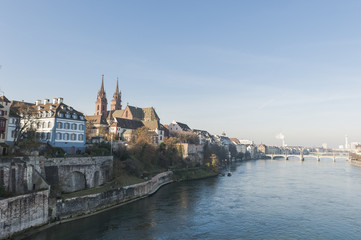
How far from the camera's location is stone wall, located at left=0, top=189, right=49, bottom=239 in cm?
2658

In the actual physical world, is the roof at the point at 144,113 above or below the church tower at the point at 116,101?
below

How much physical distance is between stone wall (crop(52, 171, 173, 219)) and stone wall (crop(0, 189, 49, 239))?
2087 mm

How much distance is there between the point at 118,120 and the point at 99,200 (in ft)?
169

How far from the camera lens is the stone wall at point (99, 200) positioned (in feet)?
112

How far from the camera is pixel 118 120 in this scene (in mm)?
89188

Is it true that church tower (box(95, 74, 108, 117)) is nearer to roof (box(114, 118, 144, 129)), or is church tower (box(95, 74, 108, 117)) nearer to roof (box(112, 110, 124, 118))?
roof (box(112, 110, 124, 118))

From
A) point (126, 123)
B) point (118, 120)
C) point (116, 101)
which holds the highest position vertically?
point (116, 101)

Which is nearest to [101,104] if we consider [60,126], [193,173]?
[193,173]

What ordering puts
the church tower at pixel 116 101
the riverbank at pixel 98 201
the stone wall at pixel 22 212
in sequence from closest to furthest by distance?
the stone wall at pixel 22 212 < the riverbank at pixel 98 201 < the church tower at pixel 116 101

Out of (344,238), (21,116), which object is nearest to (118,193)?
(21,116)

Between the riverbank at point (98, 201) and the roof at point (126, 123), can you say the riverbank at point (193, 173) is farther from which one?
the roof at point (126, 123)

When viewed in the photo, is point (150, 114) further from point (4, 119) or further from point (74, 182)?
point (4, 119)

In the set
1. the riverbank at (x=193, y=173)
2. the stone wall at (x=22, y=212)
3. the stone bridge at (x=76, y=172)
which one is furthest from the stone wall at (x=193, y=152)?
the stone wall at (x=22, y=212)

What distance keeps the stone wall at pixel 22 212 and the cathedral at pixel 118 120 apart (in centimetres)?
3765
